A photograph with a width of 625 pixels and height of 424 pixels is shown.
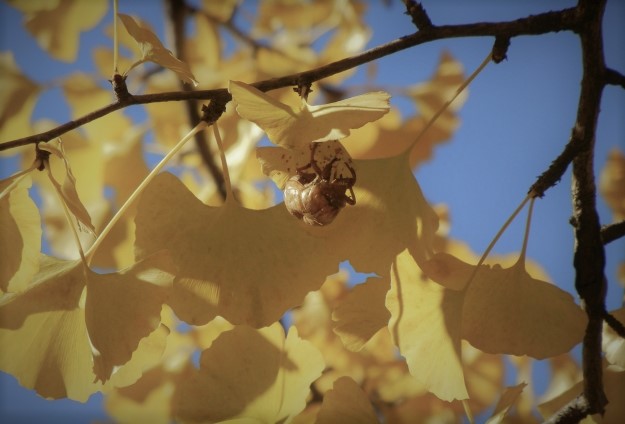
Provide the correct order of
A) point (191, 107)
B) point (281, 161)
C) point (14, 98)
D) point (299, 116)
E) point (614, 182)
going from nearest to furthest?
point (299, 116), point (281, 161), point (14, 98), point (614, 182), point (191, 107)

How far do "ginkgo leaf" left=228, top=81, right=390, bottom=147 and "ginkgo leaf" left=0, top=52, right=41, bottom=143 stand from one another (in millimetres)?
438

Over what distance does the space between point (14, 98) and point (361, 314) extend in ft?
1.75

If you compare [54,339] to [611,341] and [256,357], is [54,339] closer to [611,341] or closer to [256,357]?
[256,357]

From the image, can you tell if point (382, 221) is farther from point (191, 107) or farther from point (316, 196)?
point (191, 107)

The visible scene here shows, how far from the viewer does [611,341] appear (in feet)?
1.92

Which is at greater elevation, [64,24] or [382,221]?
[64,24]

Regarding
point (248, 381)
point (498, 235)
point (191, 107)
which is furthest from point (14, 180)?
point (191, 107)

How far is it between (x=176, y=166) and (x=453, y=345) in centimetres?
79

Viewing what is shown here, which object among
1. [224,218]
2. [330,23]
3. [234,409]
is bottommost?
[234,409]

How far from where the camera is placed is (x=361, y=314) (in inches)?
21.2

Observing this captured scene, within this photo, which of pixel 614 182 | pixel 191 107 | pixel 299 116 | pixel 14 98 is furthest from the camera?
pixel 191 107

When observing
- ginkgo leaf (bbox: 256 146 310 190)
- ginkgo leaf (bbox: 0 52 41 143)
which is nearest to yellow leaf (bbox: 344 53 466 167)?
ginkgo leaf (bbox: 256 146 310 190)

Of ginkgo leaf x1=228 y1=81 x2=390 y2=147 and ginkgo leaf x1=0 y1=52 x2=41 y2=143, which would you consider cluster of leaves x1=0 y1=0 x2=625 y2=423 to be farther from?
ginkgo leaf x1=0 y1=52 x2=41 y2=143

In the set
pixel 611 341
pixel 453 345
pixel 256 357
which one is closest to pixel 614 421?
pixel 611 341
